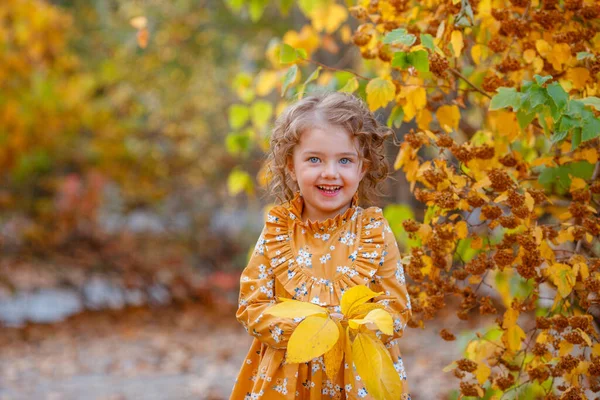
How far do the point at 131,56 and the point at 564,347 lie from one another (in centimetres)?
705

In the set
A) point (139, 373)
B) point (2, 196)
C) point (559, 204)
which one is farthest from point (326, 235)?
point (2, 196)

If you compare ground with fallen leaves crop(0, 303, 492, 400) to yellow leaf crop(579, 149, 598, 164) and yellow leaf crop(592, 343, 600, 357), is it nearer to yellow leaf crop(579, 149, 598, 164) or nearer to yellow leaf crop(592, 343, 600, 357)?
yellow leaf crop(592, 343, 600, 357)

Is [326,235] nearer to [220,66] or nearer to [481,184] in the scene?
[481,184]

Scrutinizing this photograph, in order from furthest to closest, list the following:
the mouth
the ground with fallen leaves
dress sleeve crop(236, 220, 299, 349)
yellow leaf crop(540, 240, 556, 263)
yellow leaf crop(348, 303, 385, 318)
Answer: the ground with fallen leaves → yellow leaf crop(540, 240, 556, 263) → the mouth → dress sleeve crop(236, 220, 299, 349) → yellow leaf crop(348, 303, 385, 318)

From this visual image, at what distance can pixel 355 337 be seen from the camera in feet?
5.58

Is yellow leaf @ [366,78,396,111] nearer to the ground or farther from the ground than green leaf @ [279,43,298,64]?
nearer to the ground

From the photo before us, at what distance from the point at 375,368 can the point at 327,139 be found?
652 millimetres

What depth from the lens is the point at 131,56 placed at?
8344mm

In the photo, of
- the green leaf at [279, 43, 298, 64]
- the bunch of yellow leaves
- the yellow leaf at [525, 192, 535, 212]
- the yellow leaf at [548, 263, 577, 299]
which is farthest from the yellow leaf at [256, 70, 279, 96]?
the bunch of yellow leaves

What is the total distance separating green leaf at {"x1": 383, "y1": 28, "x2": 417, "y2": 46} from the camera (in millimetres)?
2047

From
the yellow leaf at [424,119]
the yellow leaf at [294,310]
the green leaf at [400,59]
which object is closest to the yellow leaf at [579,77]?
the yellow leaf at [424,119]

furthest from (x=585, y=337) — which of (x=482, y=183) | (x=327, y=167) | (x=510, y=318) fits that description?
(x=327, y=167)

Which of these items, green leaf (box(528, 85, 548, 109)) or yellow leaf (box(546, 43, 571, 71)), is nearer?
green leaf (box(528, 85, 548, 109))

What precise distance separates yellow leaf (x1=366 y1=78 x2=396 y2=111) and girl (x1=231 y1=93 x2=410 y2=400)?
22 centimetres
